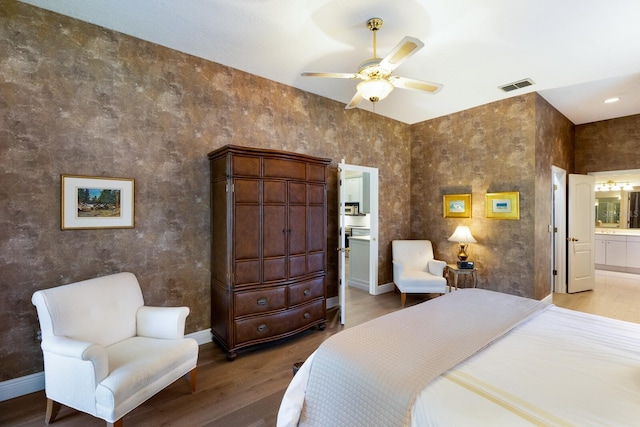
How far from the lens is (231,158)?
2.71 m

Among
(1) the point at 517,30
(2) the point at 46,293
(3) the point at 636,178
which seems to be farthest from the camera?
(3) the point at 636,178

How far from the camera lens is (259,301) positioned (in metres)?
2.87

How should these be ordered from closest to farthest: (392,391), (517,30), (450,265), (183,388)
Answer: (392,391)
(183,388)
(517,30)
(450,265)

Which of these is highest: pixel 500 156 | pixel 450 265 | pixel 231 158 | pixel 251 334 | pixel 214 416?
pixel 500 156

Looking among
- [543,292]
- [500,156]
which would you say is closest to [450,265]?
[543,292]

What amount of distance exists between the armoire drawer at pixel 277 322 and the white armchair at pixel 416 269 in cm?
156

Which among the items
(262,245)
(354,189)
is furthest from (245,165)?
(354,189)

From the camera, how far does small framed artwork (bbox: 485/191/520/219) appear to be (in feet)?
13.1

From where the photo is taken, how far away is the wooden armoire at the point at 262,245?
9.02 feet

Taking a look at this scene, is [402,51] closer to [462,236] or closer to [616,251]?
[462,236]

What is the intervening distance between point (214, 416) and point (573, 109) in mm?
6213

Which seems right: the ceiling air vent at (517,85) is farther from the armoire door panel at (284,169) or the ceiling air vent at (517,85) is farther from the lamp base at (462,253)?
the armoire door panel at (284,169)

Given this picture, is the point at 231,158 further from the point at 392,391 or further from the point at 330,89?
the point at 392,391

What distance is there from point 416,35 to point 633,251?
7.17 m
